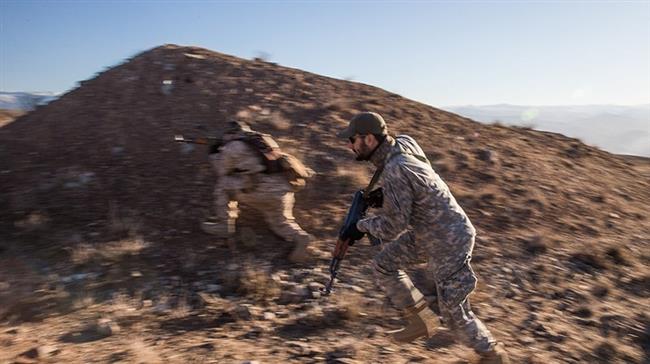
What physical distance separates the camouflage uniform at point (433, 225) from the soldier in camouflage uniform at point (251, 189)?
2.48 metres

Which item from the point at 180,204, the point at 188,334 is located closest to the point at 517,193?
the point at 180,204

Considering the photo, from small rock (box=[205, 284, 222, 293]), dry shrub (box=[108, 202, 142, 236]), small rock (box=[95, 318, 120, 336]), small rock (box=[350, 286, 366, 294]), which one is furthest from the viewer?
dry shrub (box=[108, 202, 142, 236])

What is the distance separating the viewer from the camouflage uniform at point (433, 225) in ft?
11.2

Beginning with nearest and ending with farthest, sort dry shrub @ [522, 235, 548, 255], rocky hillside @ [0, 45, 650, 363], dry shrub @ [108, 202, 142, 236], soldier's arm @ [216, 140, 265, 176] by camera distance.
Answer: rocky hillside @ [0, 45, 650, 363] < soldier's arm @ [216, 140, 265, 176] < dry shrub @ [108, 202, 142, 236] < dry shrub @ [522, 235, 548, 255]

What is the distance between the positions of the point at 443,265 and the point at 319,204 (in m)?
3.90

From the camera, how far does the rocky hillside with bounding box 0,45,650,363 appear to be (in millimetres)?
4477

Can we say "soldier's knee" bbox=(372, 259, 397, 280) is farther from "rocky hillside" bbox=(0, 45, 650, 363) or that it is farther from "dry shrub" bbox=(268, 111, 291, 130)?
"dry shrub" bbox=(268, 111, 291, 130)

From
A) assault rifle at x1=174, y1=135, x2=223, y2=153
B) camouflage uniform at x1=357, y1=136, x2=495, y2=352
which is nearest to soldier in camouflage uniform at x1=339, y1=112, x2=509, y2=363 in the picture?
camouflage uniform at x1=357, y1=136, x2=495, y2=352

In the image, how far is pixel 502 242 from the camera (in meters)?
6.89

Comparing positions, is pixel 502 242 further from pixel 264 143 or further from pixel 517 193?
pixel 264 143

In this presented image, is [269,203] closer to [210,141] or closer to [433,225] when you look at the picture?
[210,141]

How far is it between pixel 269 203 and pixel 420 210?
2879 mm

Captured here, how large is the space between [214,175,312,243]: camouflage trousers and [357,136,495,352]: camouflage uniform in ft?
8.13

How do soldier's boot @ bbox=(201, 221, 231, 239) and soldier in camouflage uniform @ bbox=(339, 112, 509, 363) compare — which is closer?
soldier in camouflage uniform @ bbox=(339, 112, 509, 363)
